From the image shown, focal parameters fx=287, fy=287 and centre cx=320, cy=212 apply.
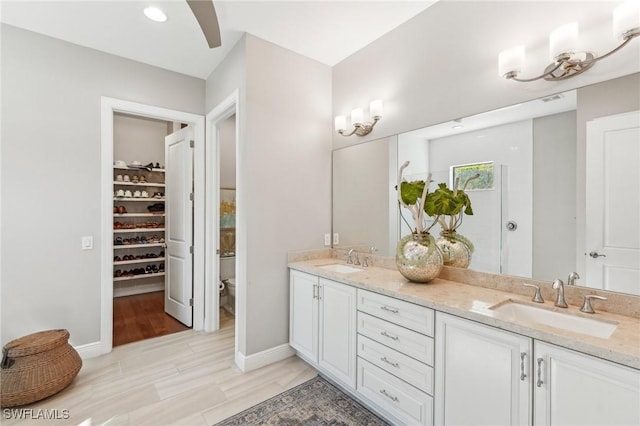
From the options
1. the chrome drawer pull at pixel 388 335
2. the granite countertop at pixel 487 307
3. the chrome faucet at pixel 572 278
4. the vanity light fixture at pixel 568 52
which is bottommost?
the chrome drawer pull at pixel 388 335

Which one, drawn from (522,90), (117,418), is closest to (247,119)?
(522,90)

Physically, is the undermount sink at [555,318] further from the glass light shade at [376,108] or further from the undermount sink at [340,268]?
the glass light shade at [376,108]

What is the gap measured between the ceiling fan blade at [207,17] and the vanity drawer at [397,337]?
1.89 metres

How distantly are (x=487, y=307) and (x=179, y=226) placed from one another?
3278mm

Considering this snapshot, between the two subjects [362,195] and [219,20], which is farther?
[362,195]

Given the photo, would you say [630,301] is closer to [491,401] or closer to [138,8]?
[491,401]

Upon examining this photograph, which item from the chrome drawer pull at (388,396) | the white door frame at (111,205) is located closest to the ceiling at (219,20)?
the white door frame at (111,205)

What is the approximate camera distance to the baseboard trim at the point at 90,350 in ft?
8.66

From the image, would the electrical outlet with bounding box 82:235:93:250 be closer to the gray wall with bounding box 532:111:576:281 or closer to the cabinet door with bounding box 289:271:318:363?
the cabinet door with bounding box 289:271:318:363

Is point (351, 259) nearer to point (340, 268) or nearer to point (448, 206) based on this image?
point (340, 268)

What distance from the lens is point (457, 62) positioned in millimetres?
2039

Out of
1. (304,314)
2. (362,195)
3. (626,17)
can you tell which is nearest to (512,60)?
(626,17)

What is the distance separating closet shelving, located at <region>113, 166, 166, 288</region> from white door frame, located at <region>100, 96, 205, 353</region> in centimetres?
176

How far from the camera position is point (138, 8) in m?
2.16
